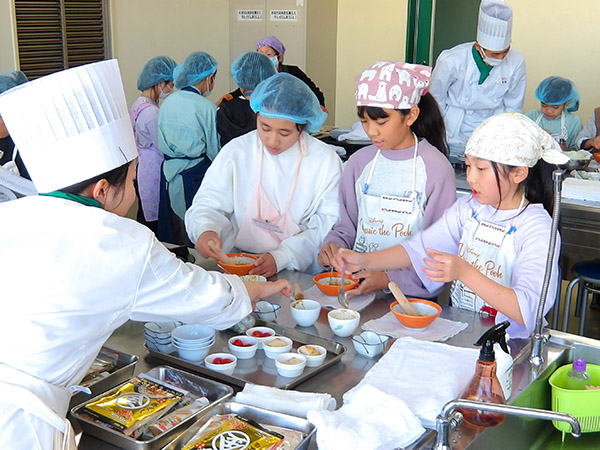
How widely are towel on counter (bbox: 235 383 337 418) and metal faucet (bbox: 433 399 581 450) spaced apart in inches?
8.5

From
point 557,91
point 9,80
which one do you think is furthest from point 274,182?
point 557,91

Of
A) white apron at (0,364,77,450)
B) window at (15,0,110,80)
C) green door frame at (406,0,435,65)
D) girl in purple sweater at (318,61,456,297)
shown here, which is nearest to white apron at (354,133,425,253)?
girl in purple sweater at (318,61,456,297)

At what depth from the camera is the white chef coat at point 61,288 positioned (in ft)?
3.53

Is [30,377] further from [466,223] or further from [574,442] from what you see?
[466,223]

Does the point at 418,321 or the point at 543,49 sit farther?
the point at 543,49

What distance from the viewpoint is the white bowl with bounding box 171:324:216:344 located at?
4.75ft

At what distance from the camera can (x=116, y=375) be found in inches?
52.4

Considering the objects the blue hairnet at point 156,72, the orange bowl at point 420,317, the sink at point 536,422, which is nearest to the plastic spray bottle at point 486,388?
the sink at point 536,422

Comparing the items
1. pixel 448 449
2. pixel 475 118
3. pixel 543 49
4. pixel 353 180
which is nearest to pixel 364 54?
pixel 543 49

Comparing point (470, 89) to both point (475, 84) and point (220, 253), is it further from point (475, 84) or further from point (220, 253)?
point (220, 253)

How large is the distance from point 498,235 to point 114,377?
100 centimetres

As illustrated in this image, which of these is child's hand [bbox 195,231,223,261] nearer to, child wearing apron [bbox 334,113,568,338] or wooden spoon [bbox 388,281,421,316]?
child wearing apron [bbox 334,113,568,338]

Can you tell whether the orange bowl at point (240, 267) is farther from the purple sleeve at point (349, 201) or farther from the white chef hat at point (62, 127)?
the white chef hat at point (62, 127)

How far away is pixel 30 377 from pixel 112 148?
418 mm
